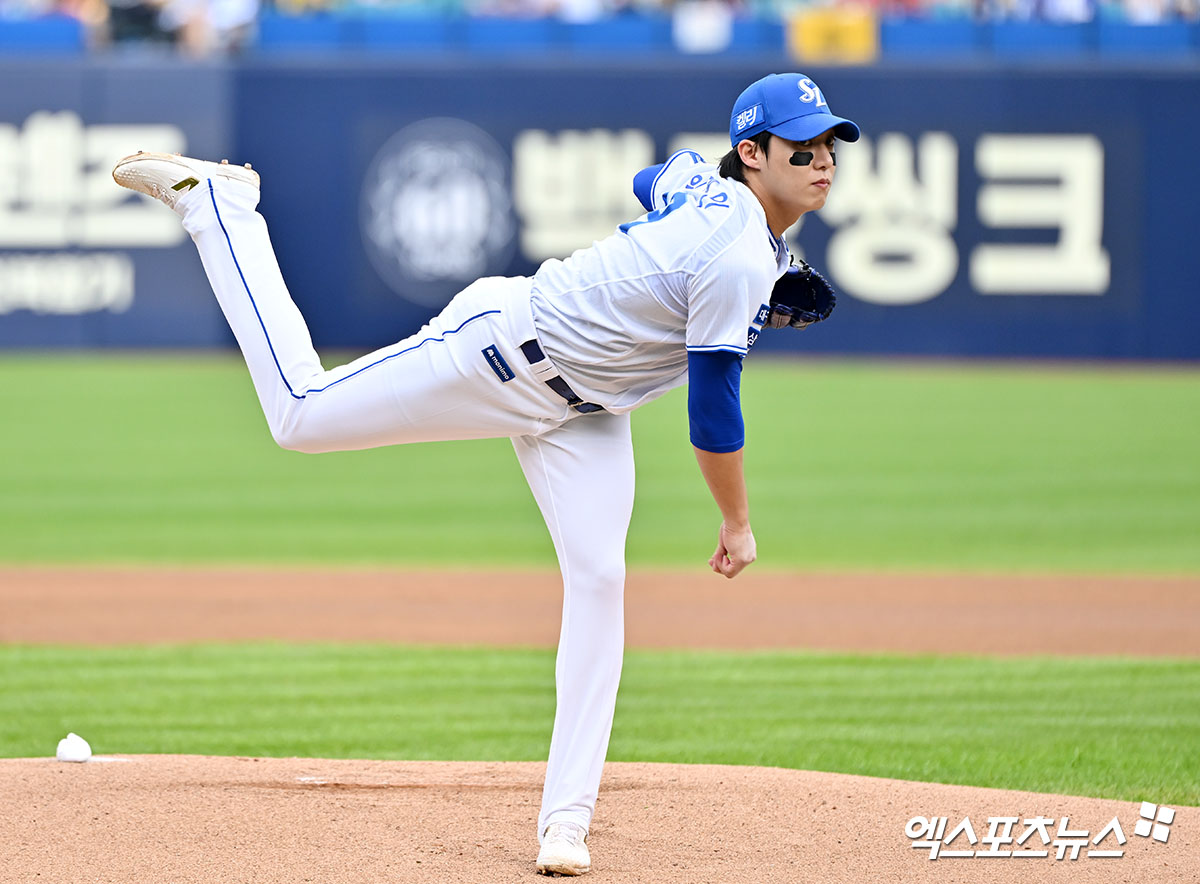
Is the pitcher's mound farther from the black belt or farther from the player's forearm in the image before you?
the black belt

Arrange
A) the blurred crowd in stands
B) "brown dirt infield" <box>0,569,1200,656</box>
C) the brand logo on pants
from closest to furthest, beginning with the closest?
1. the brand logo on pants
2. "brown dirt infield" <box>0,569,1200,656</box>
3. the blurred crowd in stands

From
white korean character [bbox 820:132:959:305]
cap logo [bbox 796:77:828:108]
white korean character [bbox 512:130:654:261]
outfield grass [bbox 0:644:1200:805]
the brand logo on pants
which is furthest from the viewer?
white korean character [bbox 512:130:654:261]

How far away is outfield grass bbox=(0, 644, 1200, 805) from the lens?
5.06 m

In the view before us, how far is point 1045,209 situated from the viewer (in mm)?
17328

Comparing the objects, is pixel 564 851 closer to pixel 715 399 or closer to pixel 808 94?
pixel 715 399

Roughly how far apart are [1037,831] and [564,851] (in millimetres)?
1204

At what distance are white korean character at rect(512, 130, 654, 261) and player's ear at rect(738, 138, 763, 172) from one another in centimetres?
1461

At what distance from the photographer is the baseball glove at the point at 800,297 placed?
3664 mm

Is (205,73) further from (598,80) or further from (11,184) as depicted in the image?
(598,80)

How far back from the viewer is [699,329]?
3221 mm

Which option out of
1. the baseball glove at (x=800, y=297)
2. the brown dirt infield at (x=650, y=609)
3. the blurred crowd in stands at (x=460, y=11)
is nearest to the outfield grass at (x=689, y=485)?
the brown dirt infield at (x=650, y=609)

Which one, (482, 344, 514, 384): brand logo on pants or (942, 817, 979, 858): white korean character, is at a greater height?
(482, 344, 514, 384): brand logo on pants

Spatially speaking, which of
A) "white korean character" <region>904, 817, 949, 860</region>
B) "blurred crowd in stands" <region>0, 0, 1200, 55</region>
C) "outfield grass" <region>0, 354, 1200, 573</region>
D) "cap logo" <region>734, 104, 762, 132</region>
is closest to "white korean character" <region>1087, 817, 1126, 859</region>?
"white korean character" <region>904, 817, 949, 860</region>

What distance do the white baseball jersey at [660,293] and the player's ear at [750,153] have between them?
0.20 ft
